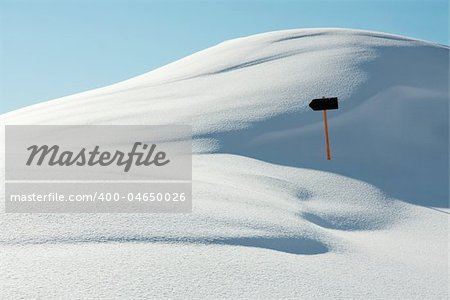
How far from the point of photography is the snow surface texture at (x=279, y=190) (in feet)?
11.4

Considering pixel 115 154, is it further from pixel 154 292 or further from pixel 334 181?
pixel 154 292

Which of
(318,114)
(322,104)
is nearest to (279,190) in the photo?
(322,104)

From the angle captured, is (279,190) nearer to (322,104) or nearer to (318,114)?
(322,104)

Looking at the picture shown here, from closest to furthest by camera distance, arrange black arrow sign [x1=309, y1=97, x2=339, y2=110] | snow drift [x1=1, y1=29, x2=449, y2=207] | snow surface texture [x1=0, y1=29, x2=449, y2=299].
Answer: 1. snow surface texture [x1=0, y1=29, x2=449, y2=299]
2. black arrow sign [x1=309, y1=97, x2=339, y2=110]
3. snow drift [x1=1, y1=29, x2=449, y2=207]

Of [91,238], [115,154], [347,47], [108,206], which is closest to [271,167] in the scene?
[115,154]

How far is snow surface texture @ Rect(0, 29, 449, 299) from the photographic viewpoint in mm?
3475

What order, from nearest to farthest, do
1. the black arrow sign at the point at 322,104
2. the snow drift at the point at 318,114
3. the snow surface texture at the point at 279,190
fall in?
the snow surface texture at the point at 279,190
the black arrow sign at the point at 322,104
the snow drift at the point at 318,114

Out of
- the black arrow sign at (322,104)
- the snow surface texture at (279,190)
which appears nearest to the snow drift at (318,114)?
the snow surface texture at (279,190)

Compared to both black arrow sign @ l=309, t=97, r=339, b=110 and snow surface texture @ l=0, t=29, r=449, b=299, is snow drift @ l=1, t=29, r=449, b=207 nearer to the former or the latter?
snow surface texture @ l=0, t=29, r=449, b=299

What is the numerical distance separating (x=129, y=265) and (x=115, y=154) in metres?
3.99

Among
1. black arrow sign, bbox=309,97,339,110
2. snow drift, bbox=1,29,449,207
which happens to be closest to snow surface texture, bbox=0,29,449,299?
snow drift, bbox=1,29,449,207

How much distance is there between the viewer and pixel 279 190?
6395 mm

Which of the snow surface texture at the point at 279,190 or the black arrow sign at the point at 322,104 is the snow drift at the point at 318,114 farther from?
the black arrow sign at the point at 322,104

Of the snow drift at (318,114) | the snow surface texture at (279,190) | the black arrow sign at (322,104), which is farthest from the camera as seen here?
the snow drift at (318,114)
